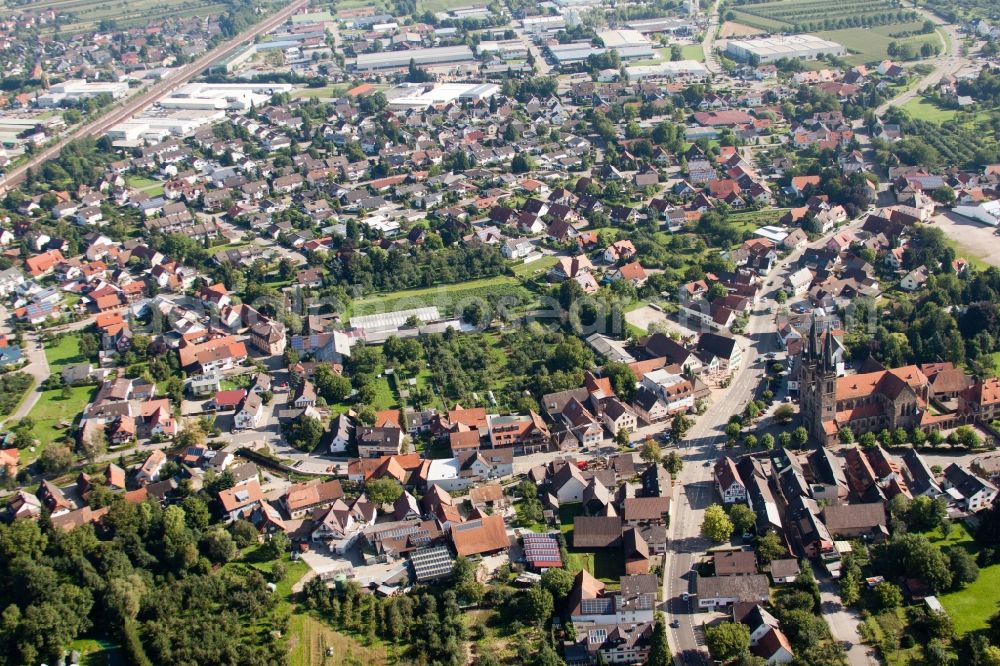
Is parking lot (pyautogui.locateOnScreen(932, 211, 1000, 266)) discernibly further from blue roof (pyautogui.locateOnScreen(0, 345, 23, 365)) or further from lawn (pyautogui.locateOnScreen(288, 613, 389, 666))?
blue roof (pyautogui.locateOnScreen(0, 345, 23, 365))

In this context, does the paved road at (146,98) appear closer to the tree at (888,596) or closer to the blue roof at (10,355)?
the blue roof at (10,355)

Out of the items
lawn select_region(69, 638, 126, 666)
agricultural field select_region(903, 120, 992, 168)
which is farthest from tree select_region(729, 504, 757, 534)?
agricultural field select_region(903, 120, 992, 168)

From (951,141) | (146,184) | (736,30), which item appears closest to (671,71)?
(736,30)

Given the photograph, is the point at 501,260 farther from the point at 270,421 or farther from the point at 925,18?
the point at 925,18

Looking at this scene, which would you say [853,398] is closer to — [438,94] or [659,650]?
[659,650]

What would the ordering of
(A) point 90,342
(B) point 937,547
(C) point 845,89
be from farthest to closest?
(C) point 845,89
(A) point 90,342
(B) point 937,547

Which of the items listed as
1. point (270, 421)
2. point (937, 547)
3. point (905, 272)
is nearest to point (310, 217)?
point (270, 421)
